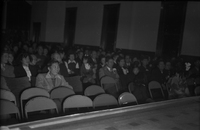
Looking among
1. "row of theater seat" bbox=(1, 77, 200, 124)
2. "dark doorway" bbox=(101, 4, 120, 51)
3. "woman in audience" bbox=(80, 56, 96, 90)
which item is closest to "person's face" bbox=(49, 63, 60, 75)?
"row of theater seat" bbox=(1, 77, 200, 124)

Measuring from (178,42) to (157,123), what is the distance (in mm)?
7576

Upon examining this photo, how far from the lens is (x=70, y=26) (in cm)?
1485

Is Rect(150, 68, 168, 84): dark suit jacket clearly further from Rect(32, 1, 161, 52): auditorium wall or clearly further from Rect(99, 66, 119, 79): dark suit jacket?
Rect(32, 1, 161, 52): auditorium wall

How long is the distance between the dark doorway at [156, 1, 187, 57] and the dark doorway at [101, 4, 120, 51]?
2.86 m

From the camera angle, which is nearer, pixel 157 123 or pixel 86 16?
pixel 157 123

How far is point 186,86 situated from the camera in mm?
4953

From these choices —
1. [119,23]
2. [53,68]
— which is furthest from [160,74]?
[119,23]

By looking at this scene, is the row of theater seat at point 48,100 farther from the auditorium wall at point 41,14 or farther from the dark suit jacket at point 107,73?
the auditorium wall at point 41,14

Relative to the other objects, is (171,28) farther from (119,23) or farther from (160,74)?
(160,74)

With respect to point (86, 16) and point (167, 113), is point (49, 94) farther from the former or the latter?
point (86, 16)

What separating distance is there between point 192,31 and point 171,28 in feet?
3.56

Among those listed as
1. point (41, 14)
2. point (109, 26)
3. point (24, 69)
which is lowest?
point (24, 69)

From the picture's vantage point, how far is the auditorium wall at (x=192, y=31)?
854cm

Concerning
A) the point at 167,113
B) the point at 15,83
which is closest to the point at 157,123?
the point at 167,113
